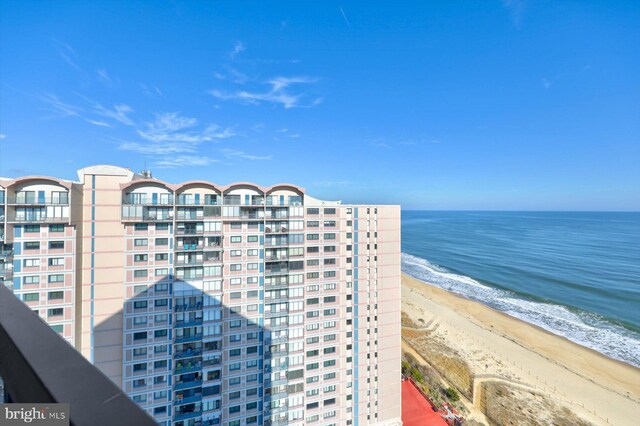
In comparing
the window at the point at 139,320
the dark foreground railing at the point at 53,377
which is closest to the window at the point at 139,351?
the window at the point at 139,320

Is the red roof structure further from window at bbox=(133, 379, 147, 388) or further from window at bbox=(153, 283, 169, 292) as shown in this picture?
window at bbox=(153, 283, 169, 292)

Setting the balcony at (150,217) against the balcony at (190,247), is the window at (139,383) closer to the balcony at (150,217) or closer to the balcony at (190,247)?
the balcony at (190,247)

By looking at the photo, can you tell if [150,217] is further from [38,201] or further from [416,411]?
[416,411]

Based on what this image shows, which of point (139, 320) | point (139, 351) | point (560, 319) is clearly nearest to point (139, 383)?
point (139, 351)

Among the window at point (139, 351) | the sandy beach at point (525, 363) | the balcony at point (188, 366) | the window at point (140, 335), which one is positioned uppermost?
the window at point (140, 335)

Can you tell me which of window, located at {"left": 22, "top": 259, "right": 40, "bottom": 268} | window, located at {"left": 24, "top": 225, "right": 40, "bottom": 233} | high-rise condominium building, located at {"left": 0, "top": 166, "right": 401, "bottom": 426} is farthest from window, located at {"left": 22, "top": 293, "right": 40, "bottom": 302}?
window, located at {"left": 24, "top": 225, "right": 40, "bottom": 233}

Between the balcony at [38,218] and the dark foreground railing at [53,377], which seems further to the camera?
the balcony at [38,218]
